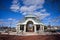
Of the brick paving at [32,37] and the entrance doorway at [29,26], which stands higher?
the entrance doorway at [29,26]

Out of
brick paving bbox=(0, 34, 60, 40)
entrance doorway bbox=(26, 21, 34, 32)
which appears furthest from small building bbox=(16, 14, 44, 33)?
brick paving bbox=(0, 34, 60, 40)

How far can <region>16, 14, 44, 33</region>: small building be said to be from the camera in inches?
159

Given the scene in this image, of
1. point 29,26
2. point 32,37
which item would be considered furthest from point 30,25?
point 32,37

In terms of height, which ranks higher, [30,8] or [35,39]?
[30,8]

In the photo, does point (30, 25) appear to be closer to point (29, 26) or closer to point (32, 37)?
point (29, 26)

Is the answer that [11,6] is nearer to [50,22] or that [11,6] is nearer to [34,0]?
[34,0]

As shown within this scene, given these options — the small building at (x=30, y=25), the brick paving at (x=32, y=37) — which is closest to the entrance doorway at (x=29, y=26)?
the small building at (x=30, y=25)

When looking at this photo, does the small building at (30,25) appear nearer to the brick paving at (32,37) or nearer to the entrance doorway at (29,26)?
the entrance doorway at (29,26)

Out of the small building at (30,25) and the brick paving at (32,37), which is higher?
the small building at (30,25)

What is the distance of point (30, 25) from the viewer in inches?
164

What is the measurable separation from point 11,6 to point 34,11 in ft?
2.36

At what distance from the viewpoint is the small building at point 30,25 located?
4.05 meters

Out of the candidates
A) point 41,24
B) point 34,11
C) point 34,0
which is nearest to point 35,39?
point 41,24

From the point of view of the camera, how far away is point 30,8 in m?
4.11
